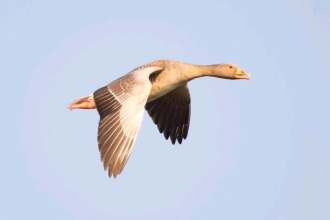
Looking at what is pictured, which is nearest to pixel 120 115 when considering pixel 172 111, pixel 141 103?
pixel 141 103

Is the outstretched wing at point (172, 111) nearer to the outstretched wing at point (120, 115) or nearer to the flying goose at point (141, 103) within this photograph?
the flying goose at point (141, 103)

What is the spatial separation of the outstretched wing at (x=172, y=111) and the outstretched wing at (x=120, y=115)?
A: 3107mm

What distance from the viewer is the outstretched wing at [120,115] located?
16.2 meters

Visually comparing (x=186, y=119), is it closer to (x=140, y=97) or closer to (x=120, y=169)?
(x=140, y=97)

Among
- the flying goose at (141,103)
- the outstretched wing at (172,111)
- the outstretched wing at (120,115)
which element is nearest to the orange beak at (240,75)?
the flying goose at (141,103)

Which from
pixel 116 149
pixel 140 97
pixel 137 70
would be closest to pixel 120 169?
pixel 116 149

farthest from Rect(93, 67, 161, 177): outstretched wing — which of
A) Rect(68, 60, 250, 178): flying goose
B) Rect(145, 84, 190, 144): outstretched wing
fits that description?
Rect(145, 84, 190, 144): outstretched wing

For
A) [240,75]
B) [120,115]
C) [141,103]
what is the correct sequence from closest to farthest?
[120,115] → [141,103] → [240,75]

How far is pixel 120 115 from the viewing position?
56.2 feet

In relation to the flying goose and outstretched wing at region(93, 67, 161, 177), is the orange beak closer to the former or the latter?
the flying goose

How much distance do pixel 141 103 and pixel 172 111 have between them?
479 cm

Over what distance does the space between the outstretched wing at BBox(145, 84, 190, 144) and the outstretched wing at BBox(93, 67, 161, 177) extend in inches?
122

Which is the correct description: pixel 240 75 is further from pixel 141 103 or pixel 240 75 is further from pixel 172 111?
pixel 141 103

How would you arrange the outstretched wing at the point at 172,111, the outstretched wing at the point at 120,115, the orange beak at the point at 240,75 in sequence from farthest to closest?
the outstretched wing at the point at 172,111, the orange beak at the point at 240,75, the outstretched wing at the point at 120,115
